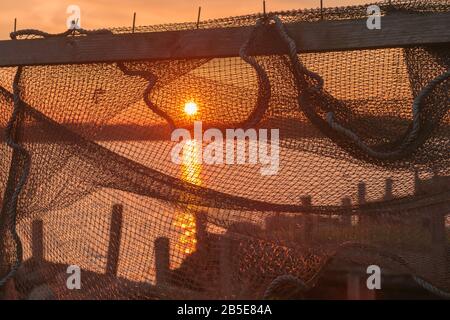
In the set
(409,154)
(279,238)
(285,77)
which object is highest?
(285,77)

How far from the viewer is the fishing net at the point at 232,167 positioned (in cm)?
434

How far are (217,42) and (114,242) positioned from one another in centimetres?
203

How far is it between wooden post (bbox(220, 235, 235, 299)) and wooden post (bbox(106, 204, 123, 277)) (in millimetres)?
741

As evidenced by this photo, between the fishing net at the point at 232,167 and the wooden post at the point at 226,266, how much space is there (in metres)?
0.02

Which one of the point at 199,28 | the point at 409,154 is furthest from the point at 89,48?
the point at 409,154

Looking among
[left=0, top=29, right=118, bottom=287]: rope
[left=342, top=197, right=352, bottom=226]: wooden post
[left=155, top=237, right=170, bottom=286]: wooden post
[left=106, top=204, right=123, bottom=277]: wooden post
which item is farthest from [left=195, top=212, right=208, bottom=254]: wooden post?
[left=0, top=29, right=118, bottom=287]: rope

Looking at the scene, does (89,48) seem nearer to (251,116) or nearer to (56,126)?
(56,126)

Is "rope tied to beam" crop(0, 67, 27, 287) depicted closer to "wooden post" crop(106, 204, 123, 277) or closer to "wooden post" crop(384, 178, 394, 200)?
"wooden post" crop(106, 204, 123, 277)

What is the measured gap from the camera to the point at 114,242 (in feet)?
18.8

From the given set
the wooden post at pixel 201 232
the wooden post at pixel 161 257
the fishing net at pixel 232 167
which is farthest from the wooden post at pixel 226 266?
the wooden post at pixel 161 257

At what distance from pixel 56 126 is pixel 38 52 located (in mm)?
476

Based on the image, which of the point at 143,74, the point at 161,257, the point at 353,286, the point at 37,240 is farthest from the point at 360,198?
the point at 353,286

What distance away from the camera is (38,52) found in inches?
189

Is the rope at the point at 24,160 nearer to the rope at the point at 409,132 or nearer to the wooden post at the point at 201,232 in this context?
the wooden post at the point at 201,232
